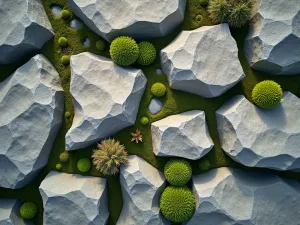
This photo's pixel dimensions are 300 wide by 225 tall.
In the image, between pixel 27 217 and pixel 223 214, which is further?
pixel 27 217

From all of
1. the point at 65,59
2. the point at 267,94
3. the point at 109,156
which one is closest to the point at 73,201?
the point at 109,156

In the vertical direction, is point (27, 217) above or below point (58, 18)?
below

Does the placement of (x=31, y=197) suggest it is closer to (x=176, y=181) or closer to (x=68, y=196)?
(x=68, y=196)

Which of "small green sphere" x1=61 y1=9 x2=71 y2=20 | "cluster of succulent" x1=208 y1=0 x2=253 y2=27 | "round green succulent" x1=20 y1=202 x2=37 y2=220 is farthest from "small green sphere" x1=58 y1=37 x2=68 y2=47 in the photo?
"round green succulent" x1=20 y1=202 x2=37 y2=220

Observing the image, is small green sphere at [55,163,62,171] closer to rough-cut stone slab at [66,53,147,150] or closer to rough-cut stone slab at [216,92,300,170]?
rough-cut stone slab at [66,53,147,150]

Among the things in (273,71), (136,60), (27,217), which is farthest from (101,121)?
(273,71)

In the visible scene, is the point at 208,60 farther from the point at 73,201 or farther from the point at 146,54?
the point at 73,201
